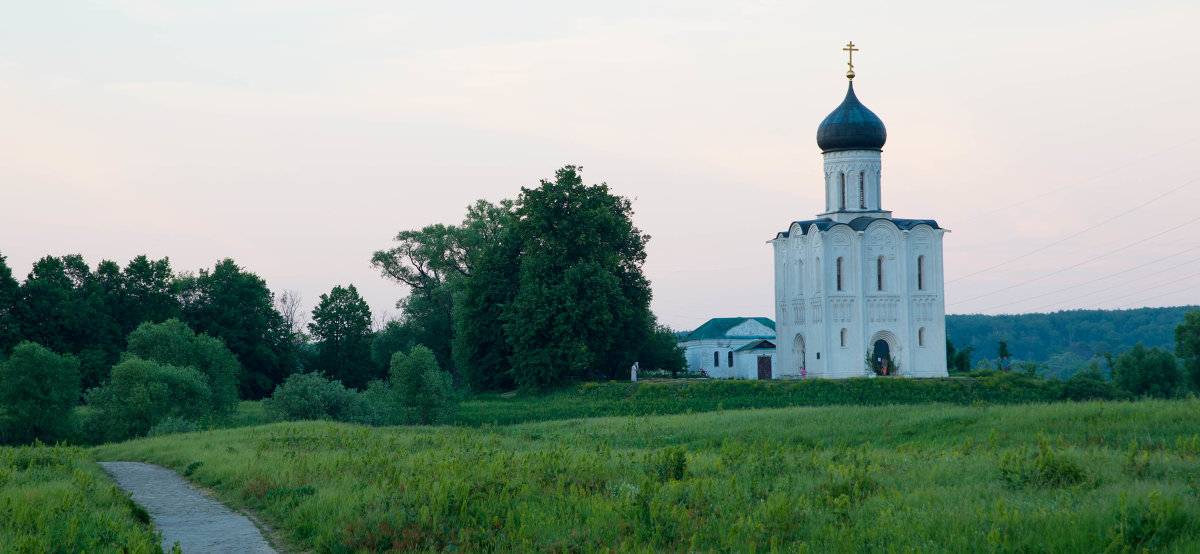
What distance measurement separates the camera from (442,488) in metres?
15.1

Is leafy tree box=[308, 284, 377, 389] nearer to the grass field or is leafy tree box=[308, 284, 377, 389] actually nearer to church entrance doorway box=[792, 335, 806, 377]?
church entrance doorway box=[792, 335, 806, 377]

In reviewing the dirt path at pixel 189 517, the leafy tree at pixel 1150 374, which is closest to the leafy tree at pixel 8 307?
the dirt path at pixel 189 517

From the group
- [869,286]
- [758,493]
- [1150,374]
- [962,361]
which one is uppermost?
[869,286]

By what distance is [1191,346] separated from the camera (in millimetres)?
68000

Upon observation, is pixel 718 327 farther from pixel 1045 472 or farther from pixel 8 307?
pixel 1045 472

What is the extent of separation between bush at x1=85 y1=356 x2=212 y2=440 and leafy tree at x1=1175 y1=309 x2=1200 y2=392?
59.2 metres

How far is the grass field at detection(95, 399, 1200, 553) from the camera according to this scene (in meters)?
12.1

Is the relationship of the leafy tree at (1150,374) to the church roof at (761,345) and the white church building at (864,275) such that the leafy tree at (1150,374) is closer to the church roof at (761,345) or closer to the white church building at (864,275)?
the church roof at (761,345)

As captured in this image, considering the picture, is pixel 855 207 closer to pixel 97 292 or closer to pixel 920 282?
pixel 920 282

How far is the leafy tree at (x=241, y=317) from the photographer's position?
66000 mm

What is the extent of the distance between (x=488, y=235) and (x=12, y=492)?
58.2m

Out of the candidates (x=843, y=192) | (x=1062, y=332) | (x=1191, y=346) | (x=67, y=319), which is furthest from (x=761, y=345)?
(x=1062, y=332)

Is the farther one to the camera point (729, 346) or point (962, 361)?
point (729, 346)

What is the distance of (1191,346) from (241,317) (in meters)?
60.2
